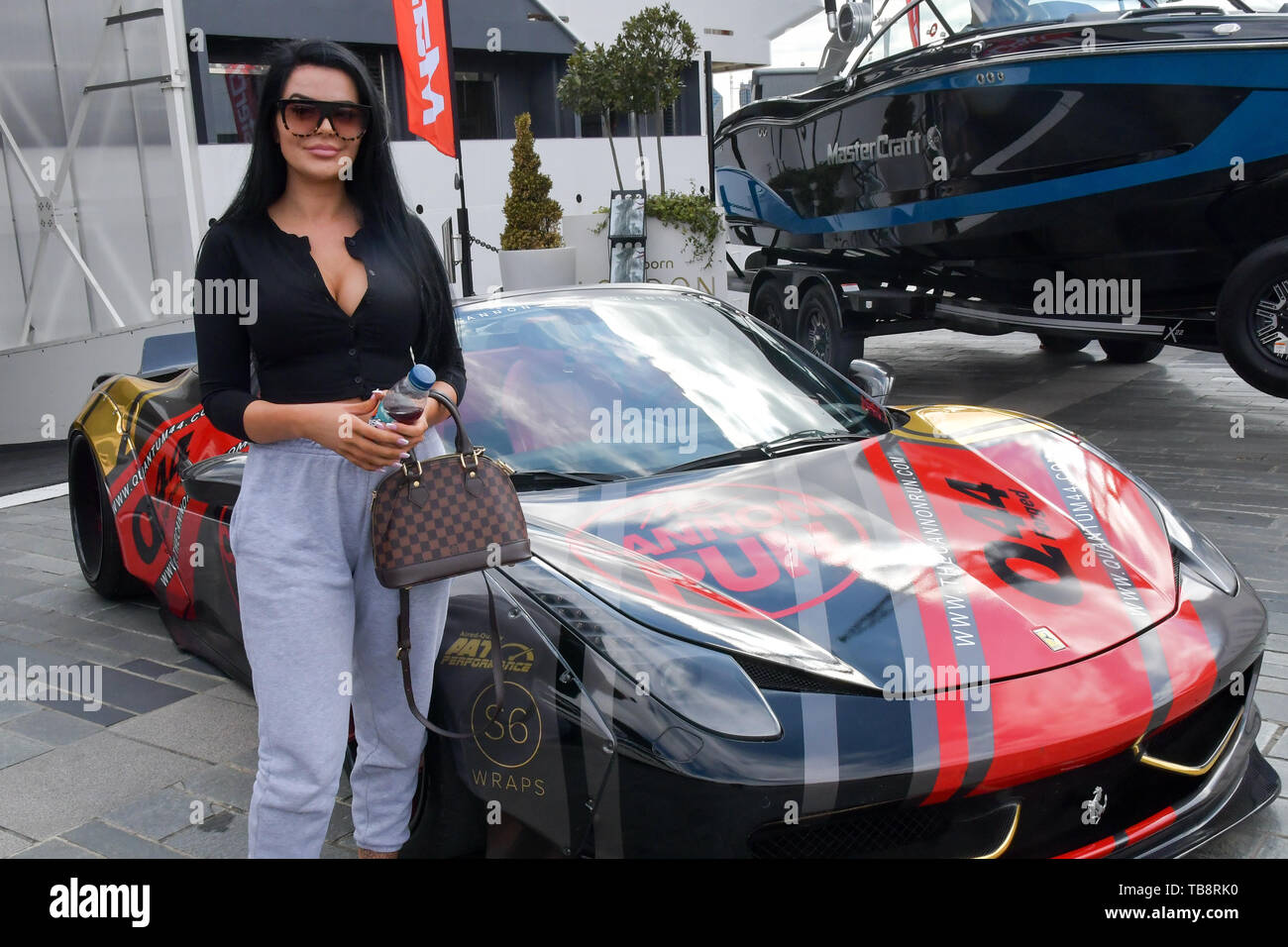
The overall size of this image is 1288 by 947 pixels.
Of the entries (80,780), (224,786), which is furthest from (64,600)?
(224,786)

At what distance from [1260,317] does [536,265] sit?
7.50 metres

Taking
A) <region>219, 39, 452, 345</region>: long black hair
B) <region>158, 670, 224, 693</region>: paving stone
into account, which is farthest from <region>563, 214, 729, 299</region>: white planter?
<region>219, 39, 452, 345</region>: long black hair

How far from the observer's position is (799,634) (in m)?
2.25

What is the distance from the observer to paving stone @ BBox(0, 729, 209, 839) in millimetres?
2938

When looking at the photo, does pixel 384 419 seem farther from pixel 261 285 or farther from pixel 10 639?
pixel 10 639

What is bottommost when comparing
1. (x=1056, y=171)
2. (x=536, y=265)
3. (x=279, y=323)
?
(x=536, y=265)

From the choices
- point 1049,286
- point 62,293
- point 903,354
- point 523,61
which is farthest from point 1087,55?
point 523,61

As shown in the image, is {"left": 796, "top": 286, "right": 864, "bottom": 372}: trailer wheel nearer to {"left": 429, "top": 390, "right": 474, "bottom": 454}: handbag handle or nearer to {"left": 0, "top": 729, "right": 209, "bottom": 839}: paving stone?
{"left": 0, "top": 729, "right": 209, "bottom": 839}: paving stone

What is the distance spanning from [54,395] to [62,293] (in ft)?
2.40

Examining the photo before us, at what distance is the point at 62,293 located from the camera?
7.80 metres

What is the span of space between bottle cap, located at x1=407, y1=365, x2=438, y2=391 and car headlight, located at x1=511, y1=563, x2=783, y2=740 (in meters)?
0.52

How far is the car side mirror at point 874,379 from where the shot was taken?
11.9 feet

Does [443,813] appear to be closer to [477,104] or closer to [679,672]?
[679,672]

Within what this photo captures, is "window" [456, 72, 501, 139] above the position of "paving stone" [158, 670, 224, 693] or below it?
above
